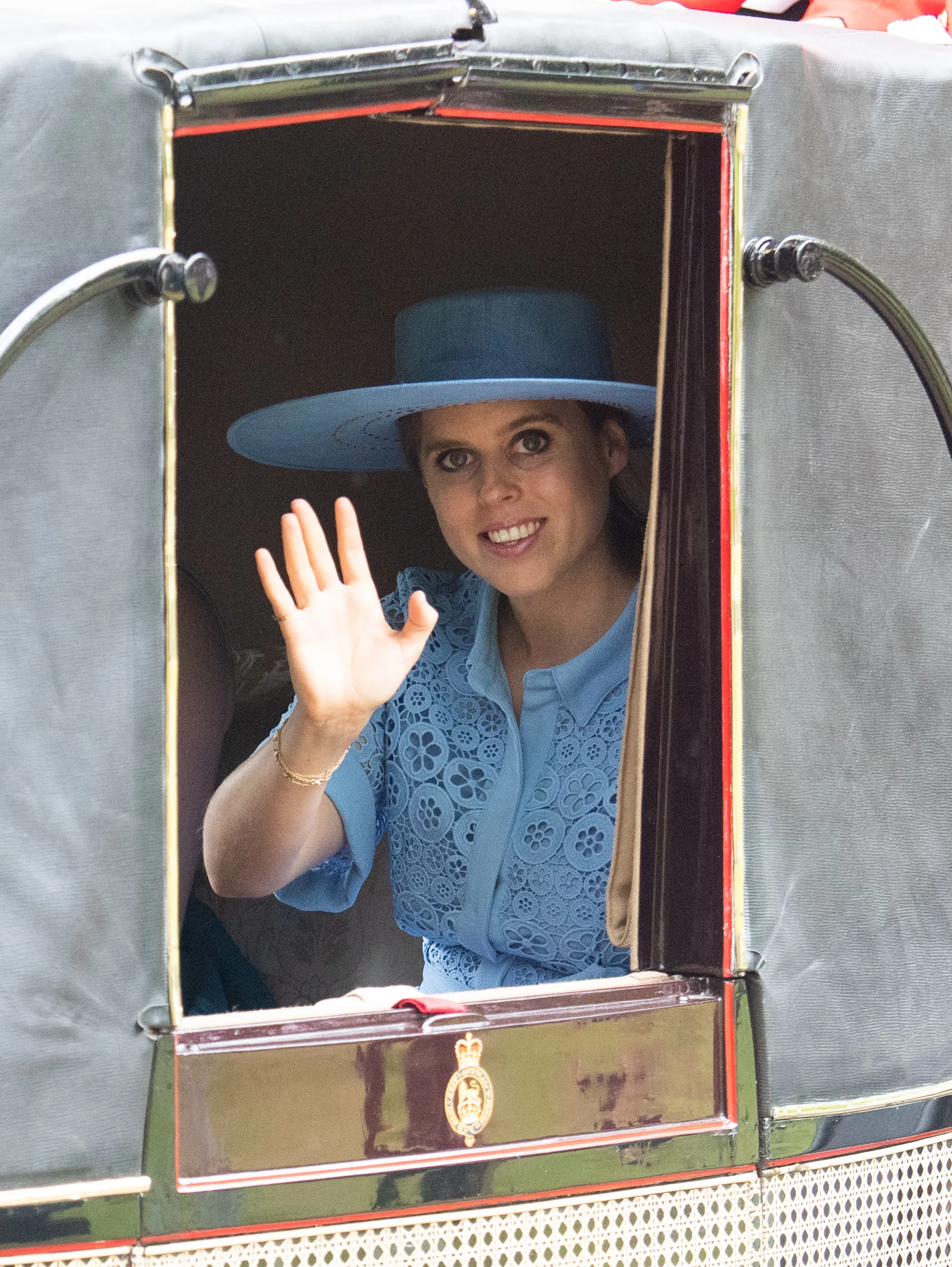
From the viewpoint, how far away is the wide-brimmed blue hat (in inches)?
79.2

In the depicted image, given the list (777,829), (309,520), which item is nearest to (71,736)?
(309,520)

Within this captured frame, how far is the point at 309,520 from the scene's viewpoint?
1.55 meters

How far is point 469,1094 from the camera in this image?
4.81 ft

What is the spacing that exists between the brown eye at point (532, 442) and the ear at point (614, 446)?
11 cm

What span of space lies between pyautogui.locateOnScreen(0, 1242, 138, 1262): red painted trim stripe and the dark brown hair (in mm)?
1176

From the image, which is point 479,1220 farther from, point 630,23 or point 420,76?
point 630,23

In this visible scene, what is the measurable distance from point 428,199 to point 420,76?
111 centimetres

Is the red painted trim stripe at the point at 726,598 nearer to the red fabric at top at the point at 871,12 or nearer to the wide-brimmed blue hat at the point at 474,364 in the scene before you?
the wide-brimmed blue hat at the point at 474,364

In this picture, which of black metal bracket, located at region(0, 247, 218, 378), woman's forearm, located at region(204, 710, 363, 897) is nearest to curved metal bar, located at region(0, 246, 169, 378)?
black metal bracket, located at region(0, 247, 218, 378)

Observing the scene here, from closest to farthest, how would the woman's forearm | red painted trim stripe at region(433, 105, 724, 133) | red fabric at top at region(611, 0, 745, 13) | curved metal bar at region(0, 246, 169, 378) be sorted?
→ curved metal bar at region(0, 246, 169, 378) < red painted trim stripe at region(433, 105, 724, 133) < the woman's forearm < red fabric at top at region(611, 0, 745, 13)

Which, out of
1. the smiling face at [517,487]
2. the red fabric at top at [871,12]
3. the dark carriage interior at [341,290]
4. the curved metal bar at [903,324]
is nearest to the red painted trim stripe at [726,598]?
the curved metal bar at [903,324]

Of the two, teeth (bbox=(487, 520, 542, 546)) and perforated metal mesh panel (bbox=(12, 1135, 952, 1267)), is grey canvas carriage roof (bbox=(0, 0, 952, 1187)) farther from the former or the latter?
teeth (bbox=(487, 520, 542, 546))

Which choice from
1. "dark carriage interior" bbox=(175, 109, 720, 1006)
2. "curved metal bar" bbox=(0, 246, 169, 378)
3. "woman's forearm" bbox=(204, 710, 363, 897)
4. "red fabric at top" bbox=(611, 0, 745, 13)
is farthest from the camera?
"dark carriage interior" bbox=(175, 109, 720, 1006)

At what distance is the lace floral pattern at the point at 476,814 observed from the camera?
6.59 feet
